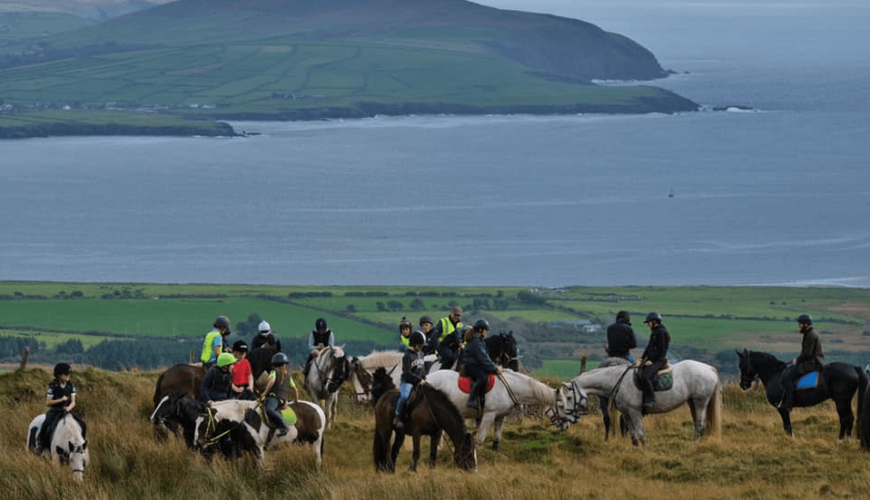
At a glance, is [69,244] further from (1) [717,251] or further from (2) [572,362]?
(2) [572,362]

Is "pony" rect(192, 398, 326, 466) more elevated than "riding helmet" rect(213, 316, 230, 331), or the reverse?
"riding helmet" rect(213, 316, 230, 331)

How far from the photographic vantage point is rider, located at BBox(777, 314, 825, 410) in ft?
66.5

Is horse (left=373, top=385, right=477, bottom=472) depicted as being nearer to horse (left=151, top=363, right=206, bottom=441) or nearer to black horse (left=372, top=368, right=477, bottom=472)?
black horse (left=372, top=368, right=477, bottom=472)

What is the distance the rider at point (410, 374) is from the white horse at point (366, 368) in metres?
3.97

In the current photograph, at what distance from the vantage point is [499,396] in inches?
770

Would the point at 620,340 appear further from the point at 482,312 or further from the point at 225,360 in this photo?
the point at 482,312

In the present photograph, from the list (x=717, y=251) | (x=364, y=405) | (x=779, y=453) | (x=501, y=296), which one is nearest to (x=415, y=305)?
(x=501, y=296)

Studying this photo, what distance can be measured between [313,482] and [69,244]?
354ft

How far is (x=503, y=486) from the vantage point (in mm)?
16969

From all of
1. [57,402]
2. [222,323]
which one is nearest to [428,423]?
[222,323]

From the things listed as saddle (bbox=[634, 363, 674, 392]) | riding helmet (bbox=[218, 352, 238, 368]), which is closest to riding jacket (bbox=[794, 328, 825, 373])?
saddle (bbox=[634, 363, 674, 392])

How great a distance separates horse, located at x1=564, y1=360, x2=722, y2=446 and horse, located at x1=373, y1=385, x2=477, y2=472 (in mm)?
2567

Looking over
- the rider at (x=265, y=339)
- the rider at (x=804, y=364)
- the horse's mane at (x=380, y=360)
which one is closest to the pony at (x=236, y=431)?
the rider at (x=265, y=339)

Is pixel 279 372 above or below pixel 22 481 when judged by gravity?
above
